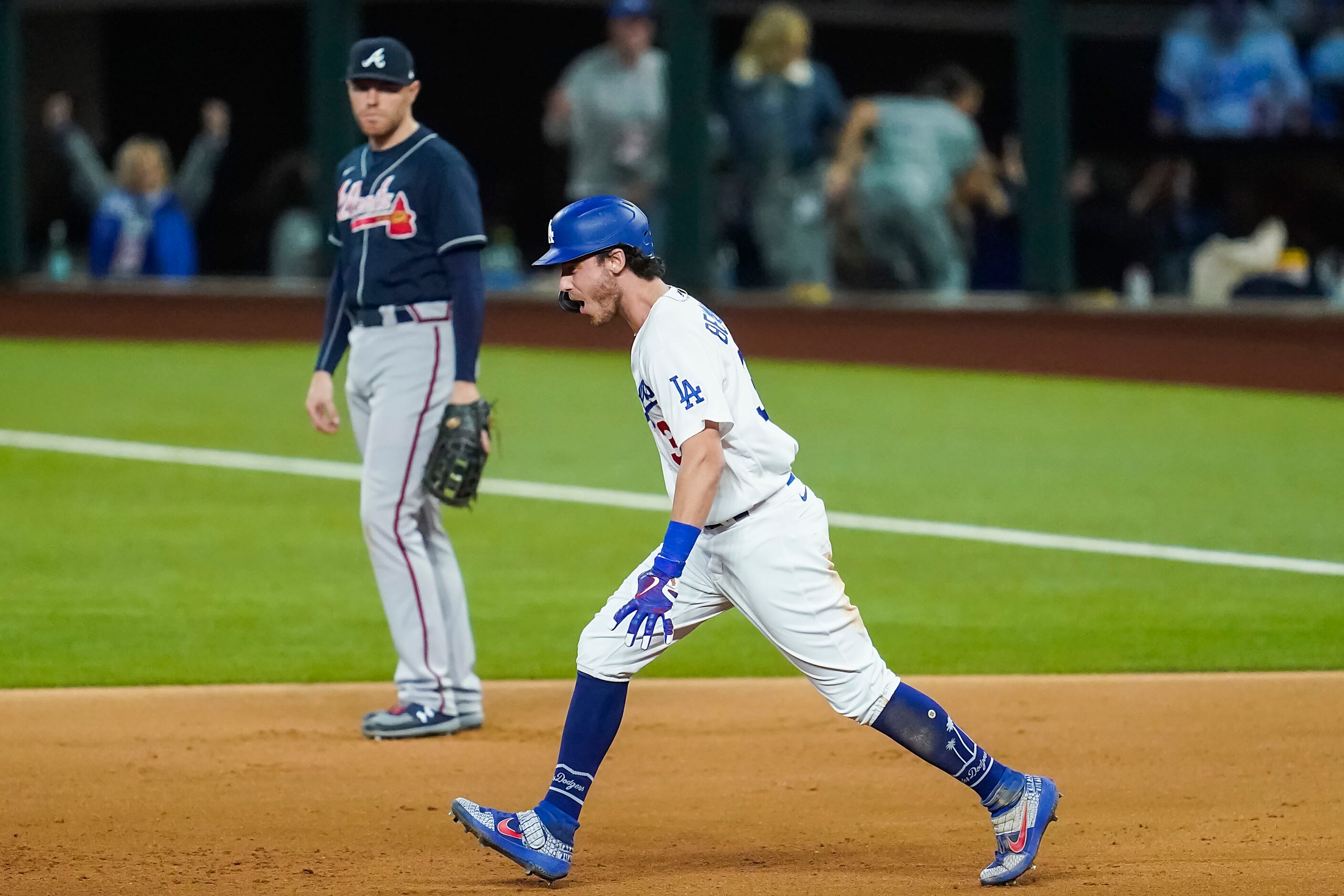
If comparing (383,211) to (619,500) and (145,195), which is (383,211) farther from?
(145,195)

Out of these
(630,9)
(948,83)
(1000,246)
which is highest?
(630,9)

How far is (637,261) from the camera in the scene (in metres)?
4.23

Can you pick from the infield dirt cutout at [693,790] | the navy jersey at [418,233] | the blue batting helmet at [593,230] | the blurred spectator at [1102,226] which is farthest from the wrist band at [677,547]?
the blurred spectator at [1102,226]

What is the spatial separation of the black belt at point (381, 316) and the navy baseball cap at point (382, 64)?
646 mm

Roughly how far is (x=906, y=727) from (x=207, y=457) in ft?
23.8

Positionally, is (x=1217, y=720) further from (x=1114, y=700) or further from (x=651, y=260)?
(x=651, y=260)

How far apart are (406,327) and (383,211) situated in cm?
34

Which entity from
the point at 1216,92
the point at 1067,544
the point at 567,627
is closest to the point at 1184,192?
the point at 1216,92

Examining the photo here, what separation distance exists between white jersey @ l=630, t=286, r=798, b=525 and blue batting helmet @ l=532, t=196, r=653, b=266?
0.16 metres

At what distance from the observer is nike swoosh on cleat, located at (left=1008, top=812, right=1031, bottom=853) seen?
13.8 ft

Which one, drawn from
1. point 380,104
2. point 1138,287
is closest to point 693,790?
point 380,104


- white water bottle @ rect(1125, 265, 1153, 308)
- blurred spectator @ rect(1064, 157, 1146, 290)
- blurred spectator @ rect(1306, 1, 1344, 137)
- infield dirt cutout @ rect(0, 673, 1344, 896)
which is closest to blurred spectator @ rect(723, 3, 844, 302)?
blurred spectator @ rect(1064, 157, 1146, 290)

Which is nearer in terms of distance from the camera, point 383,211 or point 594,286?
point 594,286

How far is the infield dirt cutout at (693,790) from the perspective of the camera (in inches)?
170
